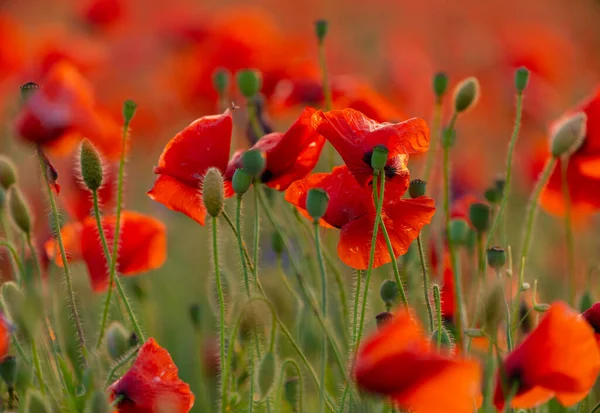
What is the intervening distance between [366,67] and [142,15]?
1681 millimetres

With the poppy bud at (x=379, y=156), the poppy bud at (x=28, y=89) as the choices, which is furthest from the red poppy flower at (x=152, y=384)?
the poppy bud at (x=28, y=89)

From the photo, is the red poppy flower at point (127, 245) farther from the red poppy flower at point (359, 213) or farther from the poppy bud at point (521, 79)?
the poppy bud at point (521, 79)

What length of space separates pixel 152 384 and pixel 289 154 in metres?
0.34

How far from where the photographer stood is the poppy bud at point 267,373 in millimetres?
1084

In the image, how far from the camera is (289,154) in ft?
3.94

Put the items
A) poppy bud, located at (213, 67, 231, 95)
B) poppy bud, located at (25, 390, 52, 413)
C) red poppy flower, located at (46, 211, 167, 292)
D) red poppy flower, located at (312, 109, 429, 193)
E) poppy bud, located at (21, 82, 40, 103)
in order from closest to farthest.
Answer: poppy bud, located at (25, 390, 52, 413)
red poppy flower, located at (312, 109, 429, 193)
poppy bud, located at (21, 82, 40, 103)
red poppy flower, located at (46, 211, 167, 292)
poppy bud, located at (213, 67, 231, 95)

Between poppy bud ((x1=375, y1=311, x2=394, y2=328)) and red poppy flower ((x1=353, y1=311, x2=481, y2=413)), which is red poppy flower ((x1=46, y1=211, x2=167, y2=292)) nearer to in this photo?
poppy bud ((x1=375, y1=311, x2=394, y2=328))

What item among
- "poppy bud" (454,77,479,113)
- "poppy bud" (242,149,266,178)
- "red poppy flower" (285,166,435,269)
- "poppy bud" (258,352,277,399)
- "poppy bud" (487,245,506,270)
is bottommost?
"poppy bud" (258,352,277,399)

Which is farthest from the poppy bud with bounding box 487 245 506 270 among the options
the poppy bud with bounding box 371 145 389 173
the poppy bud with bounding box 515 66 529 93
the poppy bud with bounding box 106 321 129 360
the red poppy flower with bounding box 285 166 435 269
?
the poppy bud with bounding box 106 321 129 360

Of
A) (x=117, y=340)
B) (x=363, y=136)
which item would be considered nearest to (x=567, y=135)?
(x=363, y=136)

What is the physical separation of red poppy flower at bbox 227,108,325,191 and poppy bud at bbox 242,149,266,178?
102 mm

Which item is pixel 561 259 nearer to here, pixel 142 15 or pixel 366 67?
pixel 366 67

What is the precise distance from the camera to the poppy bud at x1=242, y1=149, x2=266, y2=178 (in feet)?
3.50

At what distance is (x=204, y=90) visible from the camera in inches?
98.8
